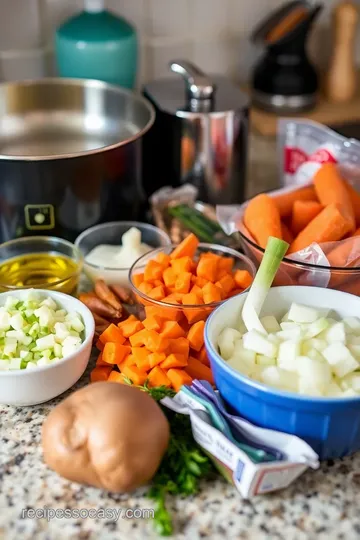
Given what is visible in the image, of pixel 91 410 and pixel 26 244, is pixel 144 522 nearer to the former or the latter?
pixel 91 410

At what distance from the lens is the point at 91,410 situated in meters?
0.75

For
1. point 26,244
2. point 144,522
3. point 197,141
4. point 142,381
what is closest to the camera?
point 144,522

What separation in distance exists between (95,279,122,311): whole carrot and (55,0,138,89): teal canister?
1.54 feet

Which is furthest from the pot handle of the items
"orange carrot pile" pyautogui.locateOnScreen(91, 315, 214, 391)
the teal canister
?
"orange carrot pile" pyautogui.locateOnScreen(91, 315, 214, 391)

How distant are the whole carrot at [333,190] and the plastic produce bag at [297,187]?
47 mm

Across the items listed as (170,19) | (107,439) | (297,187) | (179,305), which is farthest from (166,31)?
(107,439)

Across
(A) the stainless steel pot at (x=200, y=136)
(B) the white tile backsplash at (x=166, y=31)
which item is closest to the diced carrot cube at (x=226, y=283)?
(A) the stainless steel pot at (x=200, y=136)

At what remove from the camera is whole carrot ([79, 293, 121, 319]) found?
997mm

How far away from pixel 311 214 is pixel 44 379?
46cm

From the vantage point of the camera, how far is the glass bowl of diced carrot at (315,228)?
97 cm

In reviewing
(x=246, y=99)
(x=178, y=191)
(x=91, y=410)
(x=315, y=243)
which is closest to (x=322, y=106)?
(x=246, y=99)

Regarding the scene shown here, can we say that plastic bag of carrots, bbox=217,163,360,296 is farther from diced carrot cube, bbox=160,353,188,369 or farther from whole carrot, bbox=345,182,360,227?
diced carrot cube, bbox=160,353,188,369

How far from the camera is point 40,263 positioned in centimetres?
106

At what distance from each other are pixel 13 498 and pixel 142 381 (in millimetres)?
203
